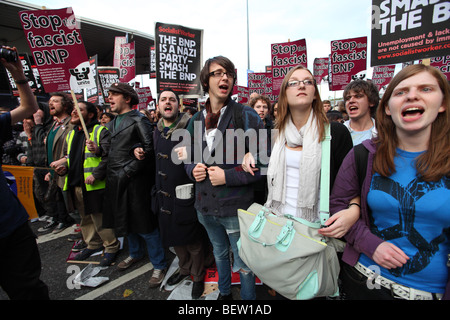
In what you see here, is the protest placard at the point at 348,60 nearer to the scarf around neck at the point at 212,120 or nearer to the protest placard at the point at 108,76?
the scarf around neck at the point at 212,120

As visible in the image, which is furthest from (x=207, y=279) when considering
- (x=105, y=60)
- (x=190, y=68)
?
(x=105, y=60)

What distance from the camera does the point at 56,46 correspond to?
3174mm

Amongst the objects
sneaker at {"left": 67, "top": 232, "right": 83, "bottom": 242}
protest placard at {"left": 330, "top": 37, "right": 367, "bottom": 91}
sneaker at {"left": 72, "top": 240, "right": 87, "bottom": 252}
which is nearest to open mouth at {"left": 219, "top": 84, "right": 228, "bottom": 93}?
sneaker at {"left": 72, "top": 240, "right": 87, "bottom": 252}

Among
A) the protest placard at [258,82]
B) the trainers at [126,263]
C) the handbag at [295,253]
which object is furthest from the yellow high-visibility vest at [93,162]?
the protest placard at [258,82]

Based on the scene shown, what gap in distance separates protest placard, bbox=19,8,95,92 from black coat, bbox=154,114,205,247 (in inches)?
83.1

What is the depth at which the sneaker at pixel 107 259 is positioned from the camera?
3072 mm

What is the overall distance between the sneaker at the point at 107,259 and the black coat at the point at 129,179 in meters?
0.75

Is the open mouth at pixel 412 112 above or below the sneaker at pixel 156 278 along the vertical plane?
above

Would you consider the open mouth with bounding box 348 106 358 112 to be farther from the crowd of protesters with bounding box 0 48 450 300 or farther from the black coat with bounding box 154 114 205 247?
the black coat with bounding box 154 114 205 247

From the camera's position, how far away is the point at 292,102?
156 centimetres

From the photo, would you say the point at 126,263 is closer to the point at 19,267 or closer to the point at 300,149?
the point at 19,267

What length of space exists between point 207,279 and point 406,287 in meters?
2.16

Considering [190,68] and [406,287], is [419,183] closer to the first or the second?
[406,287]

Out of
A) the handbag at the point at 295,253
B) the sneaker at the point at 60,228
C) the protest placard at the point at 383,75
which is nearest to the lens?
the handbag at the point at 295,253
